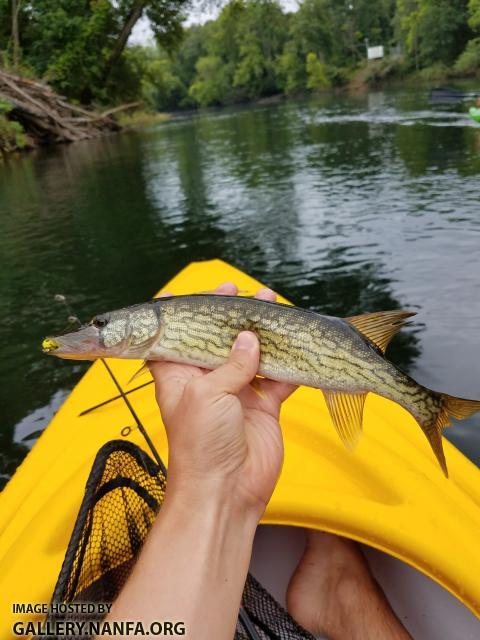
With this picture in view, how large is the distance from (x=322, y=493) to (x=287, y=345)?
3.08ft

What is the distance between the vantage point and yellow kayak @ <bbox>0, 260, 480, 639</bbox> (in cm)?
254

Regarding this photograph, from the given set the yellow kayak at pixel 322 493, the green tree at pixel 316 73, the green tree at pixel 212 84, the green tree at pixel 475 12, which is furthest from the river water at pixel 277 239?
the green tree at pixel 212 84

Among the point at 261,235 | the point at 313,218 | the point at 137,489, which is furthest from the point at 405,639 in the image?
the point at 313,218

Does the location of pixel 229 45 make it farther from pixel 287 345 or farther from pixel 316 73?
pixel 287 345

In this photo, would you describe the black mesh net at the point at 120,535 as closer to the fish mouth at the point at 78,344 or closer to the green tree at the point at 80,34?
the fish mouth at the point at 78,344

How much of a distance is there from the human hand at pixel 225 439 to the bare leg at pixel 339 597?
1209 millimetres

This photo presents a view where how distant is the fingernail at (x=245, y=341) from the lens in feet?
9.00

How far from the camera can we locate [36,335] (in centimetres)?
833

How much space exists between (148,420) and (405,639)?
2.29 metres

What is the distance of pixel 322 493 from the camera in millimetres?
2879

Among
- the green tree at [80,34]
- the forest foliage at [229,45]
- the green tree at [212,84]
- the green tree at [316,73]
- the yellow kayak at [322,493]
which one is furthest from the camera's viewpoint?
the green tree at [212,84]

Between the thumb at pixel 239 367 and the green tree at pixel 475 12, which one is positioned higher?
the green tree at pixel 475 12

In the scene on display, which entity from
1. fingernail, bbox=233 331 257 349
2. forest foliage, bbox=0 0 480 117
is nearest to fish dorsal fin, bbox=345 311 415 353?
fingernail, bbox=233 331 257 349

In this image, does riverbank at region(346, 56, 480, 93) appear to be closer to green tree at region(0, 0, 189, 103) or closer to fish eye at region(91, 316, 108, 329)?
green tree at region(0, 0, 189, 103)
